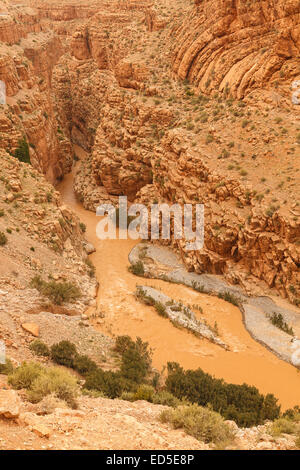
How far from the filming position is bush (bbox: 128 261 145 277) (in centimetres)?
2362

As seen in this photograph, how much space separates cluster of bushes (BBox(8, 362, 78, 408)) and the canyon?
3.05 feet

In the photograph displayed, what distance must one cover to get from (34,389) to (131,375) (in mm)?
4730

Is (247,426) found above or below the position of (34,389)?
below

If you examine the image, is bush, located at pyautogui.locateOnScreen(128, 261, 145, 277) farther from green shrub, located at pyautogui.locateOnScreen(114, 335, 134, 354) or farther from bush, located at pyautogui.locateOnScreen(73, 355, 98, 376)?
bush, located at pyautogui.locateOnScreen(73, 355, 98, 376)

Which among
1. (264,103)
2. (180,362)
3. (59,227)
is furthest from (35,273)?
(264,103)

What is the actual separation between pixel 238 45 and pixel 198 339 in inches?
820

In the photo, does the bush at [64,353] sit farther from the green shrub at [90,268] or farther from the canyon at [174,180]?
the green shrub at [90,268]

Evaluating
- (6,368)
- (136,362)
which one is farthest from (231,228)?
(6,368)

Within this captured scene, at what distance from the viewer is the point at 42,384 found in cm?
827

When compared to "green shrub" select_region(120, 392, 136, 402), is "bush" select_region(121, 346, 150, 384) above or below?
below

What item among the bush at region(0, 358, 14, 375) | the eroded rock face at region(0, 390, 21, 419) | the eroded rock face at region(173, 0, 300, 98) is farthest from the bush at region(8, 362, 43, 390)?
the eroded rock face at region(173, 0, 300, 98)

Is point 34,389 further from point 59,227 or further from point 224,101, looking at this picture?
point 224,101

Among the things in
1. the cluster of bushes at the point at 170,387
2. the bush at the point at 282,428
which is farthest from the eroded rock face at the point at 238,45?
the bush at the point at 282,428
